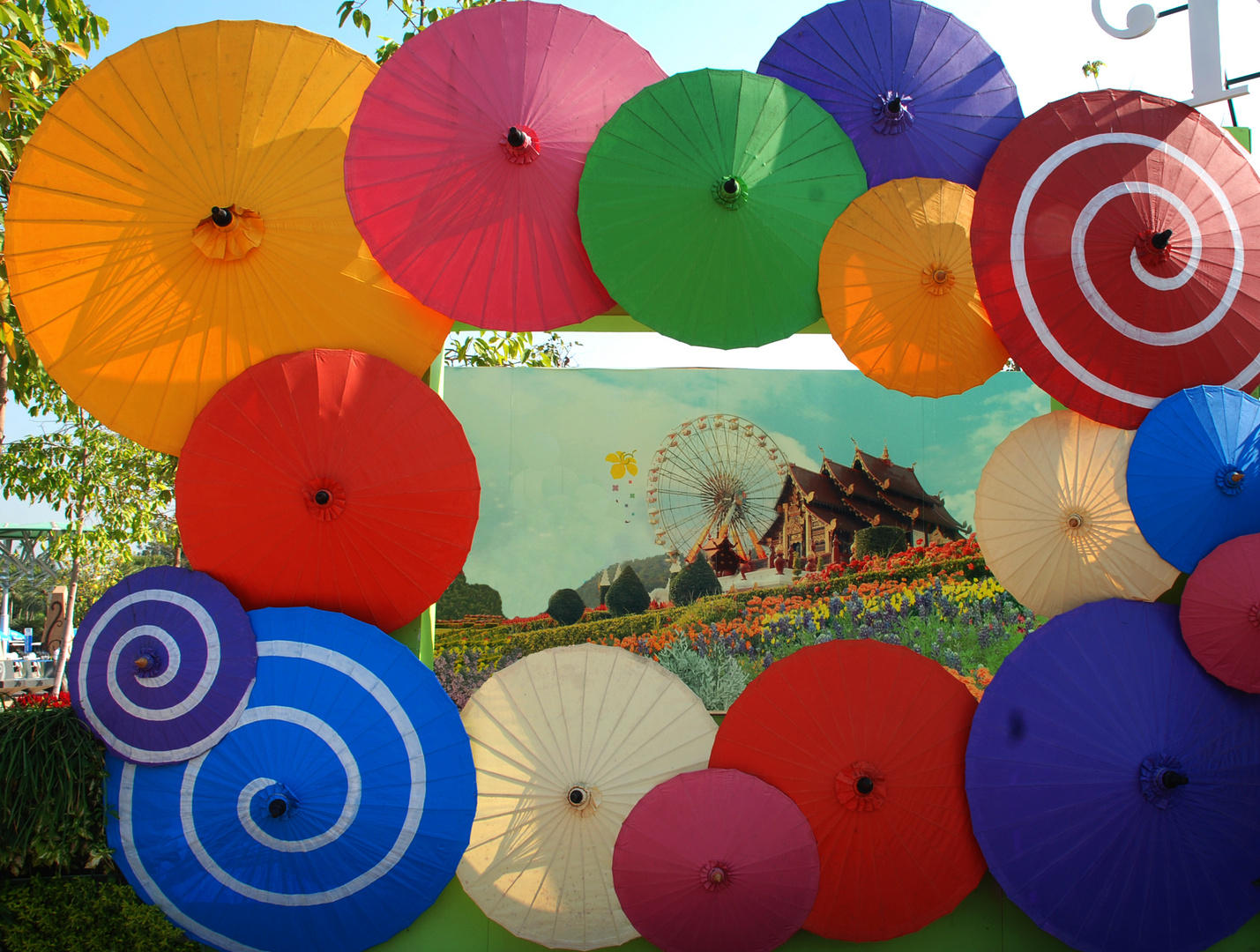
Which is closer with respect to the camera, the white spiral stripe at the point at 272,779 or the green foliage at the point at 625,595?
the white spiral stripe at the point at 272,779

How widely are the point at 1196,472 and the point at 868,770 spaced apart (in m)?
2.01

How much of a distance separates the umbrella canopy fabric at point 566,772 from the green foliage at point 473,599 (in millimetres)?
7178

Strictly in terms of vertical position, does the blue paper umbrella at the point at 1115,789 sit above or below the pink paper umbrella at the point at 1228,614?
below

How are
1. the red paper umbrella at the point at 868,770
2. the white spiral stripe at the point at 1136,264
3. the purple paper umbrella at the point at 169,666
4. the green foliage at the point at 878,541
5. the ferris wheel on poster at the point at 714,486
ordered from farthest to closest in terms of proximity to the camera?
the green foliage at the point at 878,541 < the ferris wheel on poster at the point at 714,486 < the white spiral stripe at the point at 1136,264 < the red paper umbrella at the point at 868,770 < the purple paper umbrella at the point at 169,666

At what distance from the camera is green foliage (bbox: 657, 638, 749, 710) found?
1101 cm

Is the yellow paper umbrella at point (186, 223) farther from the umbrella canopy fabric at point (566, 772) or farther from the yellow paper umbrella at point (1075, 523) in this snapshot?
the yellow paper umbrella at point (1075, 523)

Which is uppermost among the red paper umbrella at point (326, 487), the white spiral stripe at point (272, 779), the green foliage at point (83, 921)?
the red paper umbrella at point (326, 487)

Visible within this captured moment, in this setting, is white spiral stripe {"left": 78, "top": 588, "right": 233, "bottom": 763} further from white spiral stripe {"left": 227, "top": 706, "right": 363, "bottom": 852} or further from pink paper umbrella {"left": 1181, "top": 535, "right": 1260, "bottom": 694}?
pink paper umbrella {"left": 1181, "top": 535, "right": 1260, "bottom": 694}

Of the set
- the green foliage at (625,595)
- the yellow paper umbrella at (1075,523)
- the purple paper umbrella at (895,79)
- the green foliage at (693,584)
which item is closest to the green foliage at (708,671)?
the green foliage at (693,584)

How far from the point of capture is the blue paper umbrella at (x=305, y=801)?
365 cm

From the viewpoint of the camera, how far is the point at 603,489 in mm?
11094

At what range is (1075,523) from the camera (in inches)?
168

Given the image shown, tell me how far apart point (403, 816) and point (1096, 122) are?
4.39 m

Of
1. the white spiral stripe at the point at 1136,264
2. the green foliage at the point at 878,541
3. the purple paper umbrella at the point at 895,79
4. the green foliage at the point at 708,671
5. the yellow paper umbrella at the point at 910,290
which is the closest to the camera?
the yellow paper umbrella at the point at 910,290
